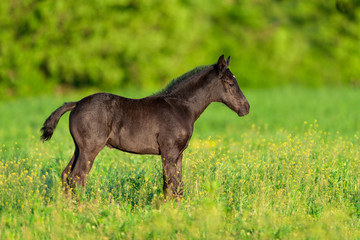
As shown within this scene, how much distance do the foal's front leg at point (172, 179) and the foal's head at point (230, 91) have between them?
1.24m

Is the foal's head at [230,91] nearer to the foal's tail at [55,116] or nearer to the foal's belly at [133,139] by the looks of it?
the foal's belly at [133,139]

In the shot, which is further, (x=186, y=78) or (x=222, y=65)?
(x=186, y=78)

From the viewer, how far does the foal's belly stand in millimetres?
8148

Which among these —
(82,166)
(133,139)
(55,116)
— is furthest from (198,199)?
(55,116)

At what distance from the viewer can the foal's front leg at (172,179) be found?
8203 mm

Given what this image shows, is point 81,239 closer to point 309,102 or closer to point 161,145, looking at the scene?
Result: point 161,145

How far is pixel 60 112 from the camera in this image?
26.9 ft

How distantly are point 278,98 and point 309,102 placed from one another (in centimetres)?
215

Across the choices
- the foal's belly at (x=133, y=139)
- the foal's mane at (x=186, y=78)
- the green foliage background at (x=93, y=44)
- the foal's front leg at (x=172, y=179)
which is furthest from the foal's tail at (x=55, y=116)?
the green foliage background at (x=93, y=44)

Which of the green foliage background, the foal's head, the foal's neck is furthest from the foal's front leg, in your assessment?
the green foliage background

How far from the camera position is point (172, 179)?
824 cm

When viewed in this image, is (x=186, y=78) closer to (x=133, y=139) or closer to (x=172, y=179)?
(x=133, y=139)

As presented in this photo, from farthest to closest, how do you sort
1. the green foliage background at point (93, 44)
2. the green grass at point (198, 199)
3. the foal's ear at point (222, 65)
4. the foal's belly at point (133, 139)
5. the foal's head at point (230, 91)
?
1. the green foliage background at point (93, 44)
2. the foal's head at point (230, 91)
3. the foal's ear at point (222, 65)
4. the foal's belly at point (133, 139)
5. the green grass at point (198, 199)

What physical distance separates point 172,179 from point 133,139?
2.72 ft
